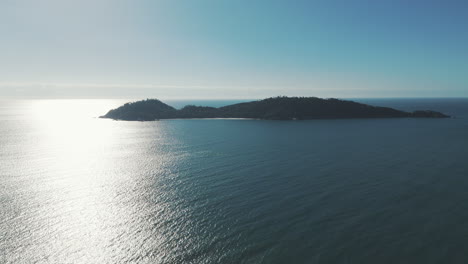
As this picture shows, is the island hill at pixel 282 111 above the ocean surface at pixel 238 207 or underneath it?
above

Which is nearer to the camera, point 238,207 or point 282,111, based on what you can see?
point 238,207

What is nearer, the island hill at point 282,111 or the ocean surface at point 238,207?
the ocean surface at point 238,207

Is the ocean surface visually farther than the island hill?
No

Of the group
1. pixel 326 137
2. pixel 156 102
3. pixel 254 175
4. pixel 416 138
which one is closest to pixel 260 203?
pixel 254 175

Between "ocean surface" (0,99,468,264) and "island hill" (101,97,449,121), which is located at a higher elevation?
"island hill" (101,97,449,121)

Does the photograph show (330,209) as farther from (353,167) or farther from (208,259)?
(353,167)
